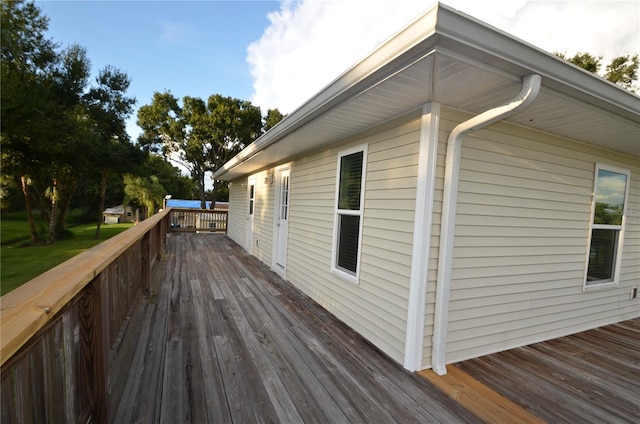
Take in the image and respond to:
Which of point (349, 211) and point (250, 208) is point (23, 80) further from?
point (349, 211)

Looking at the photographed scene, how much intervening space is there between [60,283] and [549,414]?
2935mm

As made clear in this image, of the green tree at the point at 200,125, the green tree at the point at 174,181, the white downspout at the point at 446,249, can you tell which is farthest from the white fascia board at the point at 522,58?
the green tree at the point at 174,181

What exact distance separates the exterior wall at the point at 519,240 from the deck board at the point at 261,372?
78cm

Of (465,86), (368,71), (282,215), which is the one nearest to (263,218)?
(282,215)

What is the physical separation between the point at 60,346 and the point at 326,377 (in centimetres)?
169

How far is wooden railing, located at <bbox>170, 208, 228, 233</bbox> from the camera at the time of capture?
1166cm

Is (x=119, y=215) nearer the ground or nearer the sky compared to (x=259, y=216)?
nearer the ground

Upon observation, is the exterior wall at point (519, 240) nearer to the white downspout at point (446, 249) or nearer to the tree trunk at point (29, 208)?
the white downspout at point (446, 249)

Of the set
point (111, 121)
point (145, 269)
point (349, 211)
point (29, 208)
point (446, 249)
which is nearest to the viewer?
point (446, 249)

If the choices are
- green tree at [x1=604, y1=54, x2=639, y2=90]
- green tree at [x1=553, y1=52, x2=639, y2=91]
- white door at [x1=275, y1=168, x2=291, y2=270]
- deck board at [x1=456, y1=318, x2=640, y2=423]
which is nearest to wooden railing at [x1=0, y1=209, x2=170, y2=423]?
deck board at [x1=456, y1=318, x2=640, y2=423]

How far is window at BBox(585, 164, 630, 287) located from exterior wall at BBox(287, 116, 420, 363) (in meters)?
2.61

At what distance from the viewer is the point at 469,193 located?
2408mm

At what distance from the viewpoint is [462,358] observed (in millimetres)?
2486

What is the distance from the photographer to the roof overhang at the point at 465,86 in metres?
1.43
